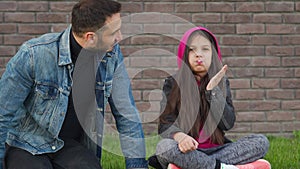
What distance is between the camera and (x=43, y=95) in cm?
313

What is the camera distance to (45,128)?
3.18 meters

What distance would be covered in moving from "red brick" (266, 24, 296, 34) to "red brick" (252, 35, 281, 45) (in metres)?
0.05

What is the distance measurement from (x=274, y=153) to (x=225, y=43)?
1.21 m

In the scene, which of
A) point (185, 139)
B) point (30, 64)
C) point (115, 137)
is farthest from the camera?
point (115, 137)

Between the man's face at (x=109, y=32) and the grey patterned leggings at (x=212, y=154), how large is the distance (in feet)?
2.45

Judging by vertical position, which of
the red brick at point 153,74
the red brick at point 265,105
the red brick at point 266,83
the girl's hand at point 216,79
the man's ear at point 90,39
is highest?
the man's ear at point 90,39

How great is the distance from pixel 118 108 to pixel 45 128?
460mm

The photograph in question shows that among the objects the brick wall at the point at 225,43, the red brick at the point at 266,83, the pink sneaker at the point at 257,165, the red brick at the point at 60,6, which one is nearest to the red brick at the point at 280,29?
the brick wall at the point at 225,43

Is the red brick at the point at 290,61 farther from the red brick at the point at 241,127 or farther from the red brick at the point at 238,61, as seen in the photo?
the red brick at the point at 241,127

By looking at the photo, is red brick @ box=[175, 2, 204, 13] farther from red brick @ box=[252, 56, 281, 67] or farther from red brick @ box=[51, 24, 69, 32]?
red brick @ box=[51, 24, 69, 32]

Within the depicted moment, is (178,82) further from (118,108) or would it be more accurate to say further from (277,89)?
(277,89)

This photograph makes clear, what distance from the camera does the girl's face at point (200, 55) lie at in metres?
3.62

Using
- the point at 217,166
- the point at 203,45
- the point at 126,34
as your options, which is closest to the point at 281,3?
the point at 126,34

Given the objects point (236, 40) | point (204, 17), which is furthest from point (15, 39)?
point (236, 40)
